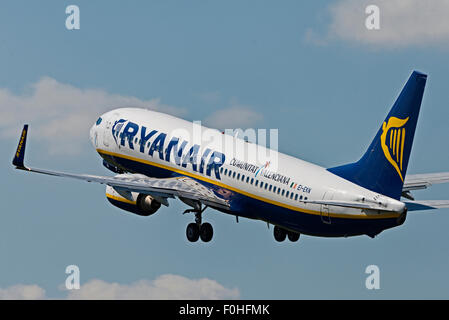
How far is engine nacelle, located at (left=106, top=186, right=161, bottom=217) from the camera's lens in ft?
241

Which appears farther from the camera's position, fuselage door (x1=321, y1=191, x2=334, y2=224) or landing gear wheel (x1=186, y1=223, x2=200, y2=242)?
landing gear wheel (x1=186, y1=223, x2=200, y2=242)

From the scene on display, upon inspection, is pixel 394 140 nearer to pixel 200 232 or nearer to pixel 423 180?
pixel 423 180

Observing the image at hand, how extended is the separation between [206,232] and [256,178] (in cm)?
536

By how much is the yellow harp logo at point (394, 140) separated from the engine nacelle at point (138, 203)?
1834cm

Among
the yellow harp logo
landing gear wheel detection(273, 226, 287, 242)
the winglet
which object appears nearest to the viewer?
the yellow harp logo

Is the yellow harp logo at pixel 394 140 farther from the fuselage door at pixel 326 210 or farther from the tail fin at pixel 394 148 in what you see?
the fuselage door at pixel 326 210

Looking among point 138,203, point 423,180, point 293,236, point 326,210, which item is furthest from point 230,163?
point 423,180

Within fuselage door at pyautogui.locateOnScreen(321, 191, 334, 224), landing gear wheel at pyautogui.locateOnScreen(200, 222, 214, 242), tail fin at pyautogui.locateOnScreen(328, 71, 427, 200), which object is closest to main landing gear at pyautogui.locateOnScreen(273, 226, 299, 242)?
landing gear wheel at pyautogui.locateOnScreen(200, 222, 214, 242)

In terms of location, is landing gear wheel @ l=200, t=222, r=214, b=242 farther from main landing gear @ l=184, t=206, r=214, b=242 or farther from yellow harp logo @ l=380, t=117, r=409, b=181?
yellow harp logo @ l=380, t=117, r=409, b=181

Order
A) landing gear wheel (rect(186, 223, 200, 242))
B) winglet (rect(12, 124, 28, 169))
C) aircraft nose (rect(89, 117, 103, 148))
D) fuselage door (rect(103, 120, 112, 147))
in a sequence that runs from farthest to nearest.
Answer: aircraft nose (rect(89, 117, 103, 148)), fuselage door (rect(103, 120, 112, 147)), landing gear wheel (rect(186, 223, 200, 242)), winglet (rect(12, 124, 28, 169))

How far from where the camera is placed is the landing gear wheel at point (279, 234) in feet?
242

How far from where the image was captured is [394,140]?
198ft

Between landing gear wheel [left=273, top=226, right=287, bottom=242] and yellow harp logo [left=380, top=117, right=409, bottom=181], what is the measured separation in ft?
47.2

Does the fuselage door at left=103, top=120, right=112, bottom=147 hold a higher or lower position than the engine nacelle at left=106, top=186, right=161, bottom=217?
higher
